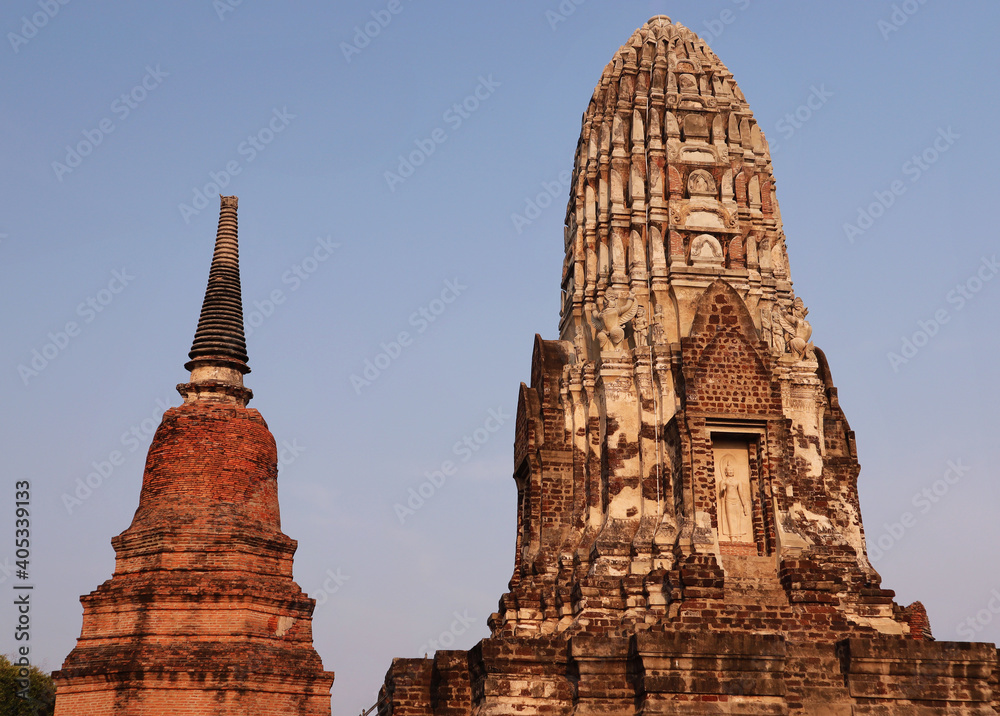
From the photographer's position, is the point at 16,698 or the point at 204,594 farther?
the point at 16,698

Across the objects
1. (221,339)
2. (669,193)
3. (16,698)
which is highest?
(221,339)

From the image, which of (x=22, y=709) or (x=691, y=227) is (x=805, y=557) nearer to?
(x=691, y=227)

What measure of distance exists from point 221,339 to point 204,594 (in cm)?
683

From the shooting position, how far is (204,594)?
82.4ft

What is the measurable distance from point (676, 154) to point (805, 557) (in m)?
8.04

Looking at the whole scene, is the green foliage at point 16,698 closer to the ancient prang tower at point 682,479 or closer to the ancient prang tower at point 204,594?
the ancient prang tower at point 204,594

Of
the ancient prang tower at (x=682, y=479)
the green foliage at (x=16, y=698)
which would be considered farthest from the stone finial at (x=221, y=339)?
the green foliage at (x=16, y=698)

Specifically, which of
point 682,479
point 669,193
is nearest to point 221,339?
point 669,193

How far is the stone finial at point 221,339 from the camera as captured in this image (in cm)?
2822

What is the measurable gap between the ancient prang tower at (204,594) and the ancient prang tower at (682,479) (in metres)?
5.71

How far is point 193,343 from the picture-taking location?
28969 millimetres

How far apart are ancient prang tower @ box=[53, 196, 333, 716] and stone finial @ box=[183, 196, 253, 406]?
0.05m

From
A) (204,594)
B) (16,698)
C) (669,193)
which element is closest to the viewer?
(669,193)

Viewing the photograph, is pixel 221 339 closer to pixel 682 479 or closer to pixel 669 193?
pixel 669 193
